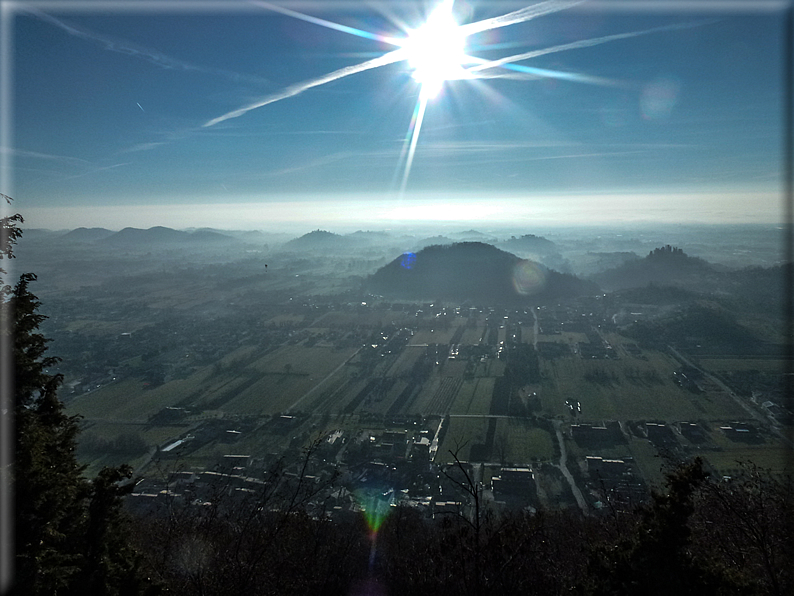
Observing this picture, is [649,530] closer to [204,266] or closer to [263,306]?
[263,306]

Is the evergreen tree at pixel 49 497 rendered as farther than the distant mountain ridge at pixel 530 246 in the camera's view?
No

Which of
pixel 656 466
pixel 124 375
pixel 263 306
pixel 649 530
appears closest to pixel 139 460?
pixel 124 375

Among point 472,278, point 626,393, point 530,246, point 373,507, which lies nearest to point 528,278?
point 472,278

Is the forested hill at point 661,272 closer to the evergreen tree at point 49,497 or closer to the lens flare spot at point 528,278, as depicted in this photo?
the lens flare spot at point 528,278

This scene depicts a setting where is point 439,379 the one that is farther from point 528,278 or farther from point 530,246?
point 530,246

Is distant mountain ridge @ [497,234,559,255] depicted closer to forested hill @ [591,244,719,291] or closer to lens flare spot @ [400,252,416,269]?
forested hill @ [591,244,719,291]

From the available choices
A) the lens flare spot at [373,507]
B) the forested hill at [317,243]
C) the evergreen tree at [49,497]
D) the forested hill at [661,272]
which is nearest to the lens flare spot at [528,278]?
the forested hill at [661,272]
